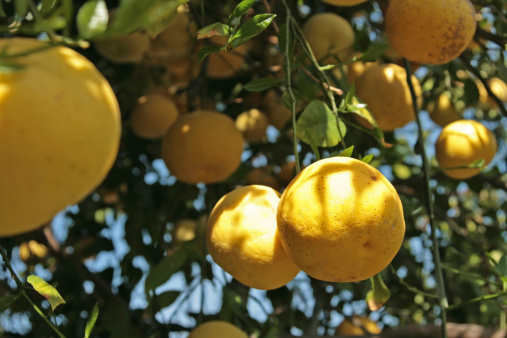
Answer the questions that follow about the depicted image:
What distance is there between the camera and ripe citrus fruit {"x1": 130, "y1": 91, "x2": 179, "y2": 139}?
2082mm

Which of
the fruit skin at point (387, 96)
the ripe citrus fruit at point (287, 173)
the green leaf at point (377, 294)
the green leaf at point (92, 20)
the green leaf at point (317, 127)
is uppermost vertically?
the green leaf at point (92, 20)

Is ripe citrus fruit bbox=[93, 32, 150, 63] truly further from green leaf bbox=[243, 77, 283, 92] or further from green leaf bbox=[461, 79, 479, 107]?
green leaf bbox=[461, 79, 479, 107]

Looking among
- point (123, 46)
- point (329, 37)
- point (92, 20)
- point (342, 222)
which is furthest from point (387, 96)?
point (92, 20)

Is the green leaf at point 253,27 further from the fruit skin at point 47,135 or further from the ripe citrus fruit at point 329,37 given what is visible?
the ripe citrus fruit at point 329,37

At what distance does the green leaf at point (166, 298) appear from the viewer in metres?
1.64

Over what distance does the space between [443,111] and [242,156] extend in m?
0.75

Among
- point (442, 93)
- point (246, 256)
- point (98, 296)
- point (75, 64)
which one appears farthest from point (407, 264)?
point (75, 64)

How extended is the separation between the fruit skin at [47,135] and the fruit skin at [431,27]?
3.01 feet

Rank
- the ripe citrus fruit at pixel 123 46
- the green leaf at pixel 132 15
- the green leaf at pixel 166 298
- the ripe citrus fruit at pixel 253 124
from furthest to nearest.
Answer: the ripe citrus fruit at pixel 253 124 → the ripe citrus fruit at pixel 123 46 → the green leaf at pixel 166 298 → the green leaf at pixel 132 15

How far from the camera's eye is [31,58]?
584 mm

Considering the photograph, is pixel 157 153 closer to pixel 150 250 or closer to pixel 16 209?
pixel 150 250

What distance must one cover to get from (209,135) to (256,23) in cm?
64

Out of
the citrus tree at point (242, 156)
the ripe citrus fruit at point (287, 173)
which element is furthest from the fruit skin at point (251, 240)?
the ripe citrus fruit at point (287, 173)

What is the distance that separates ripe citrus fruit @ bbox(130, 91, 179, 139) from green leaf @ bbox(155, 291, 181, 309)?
2.23 ft
